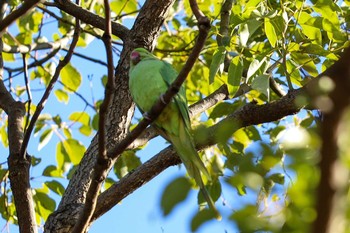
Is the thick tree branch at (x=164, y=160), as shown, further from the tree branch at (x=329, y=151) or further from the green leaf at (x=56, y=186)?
the tree branch at (x=329, y=151)

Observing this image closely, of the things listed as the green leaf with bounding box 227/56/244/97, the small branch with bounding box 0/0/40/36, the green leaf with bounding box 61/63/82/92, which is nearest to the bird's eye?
the green leaf with bounding box 227/56/244/97

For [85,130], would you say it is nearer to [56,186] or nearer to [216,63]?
[56,186]

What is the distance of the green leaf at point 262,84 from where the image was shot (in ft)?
8.44

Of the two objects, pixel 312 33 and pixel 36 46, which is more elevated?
pixel 36 46

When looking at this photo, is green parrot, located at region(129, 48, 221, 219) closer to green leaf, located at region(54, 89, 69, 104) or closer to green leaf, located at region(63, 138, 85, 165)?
green leaf, located at region(63, 138, 85, 165)

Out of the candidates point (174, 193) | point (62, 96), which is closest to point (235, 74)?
point (174, 193)

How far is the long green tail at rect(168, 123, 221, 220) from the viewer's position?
258 centimetres

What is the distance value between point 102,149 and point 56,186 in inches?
71.8

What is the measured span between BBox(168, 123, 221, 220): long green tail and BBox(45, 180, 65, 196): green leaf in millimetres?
1161

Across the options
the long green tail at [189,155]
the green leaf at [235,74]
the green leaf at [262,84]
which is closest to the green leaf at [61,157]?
the long green tail at [189,155]

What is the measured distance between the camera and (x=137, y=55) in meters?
3.25

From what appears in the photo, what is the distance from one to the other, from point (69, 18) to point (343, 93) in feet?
14.4

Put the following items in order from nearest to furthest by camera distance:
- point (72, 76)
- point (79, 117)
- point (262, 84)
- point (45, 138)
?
1. point (262, 84)
2. point (45, 138)
3. point (79, 117)
4. point (72, 76)

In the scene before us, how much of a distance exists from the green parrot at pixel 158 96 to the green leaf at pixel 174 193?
153 centimetres
